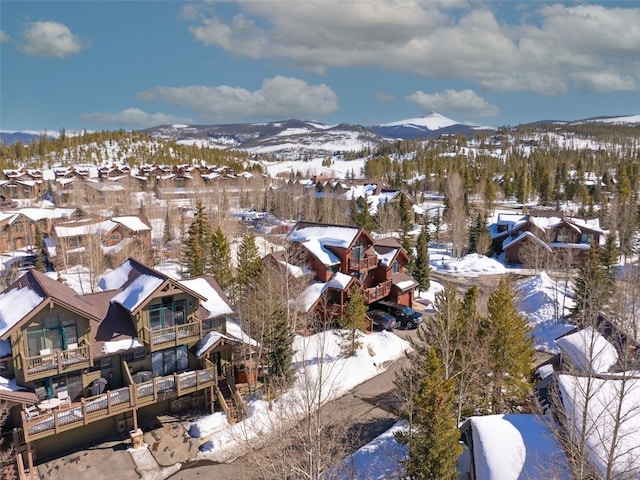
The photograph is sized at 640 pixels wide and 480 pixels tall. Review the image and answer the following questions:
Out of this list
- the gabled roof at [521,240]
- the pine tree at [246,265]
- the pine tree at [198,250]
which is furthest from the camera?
the gabled roof at [521,240]

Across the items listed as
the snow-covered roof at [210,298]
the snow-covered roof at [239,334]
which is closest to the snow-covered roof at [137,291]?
the snow-covered roof at [210,298]

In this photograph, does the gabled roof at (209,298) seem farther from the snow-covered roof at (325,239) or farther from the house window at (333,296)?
the snow-covered roof at (325,239)

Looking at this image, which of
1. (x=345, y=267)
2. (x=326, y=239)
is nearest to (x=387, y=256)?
(x=345, y=267)

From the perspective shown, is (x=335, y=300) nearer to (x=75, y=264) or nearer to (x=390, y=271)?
(x=390, y=271)

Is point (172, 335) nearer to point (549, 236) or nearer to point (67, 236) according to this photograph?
point (67, 236)

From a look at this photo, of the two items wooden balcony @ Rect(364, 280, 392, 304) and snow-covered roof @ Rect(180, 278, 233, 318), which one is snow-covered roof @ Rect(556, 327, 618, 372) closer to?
wooden balcony @ Rect(364, 280, 392, 304)

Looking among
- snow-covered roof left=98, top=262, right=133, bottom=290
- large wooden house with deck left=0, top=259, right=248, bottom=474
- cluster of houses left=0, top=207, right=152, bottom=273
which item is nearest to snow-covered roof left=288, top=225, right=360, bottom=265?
large wooden house with deck left=0, top=259, right=248, bottom=474
